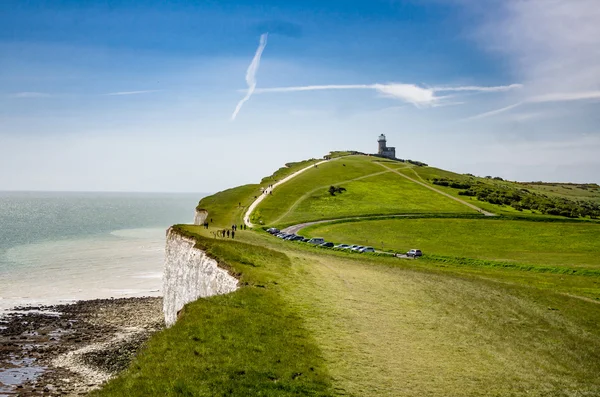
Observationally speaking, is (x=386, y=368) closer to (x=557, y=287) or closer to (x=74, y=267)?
(x=557, y=287)

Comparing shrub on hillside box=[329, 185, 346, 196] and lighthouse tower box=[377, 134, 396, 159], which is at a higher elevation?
lighthouse tower box=[377, 134, 396, 159]

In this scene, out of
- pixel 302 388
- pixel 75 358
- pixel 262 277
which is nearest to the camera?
pixel 302 388

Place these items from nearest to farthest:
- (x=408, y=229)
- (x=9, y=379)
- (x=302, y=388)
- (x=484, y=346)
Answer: (x=302, y=388) < (x=484, y=346) < (x=9, y=379) < (x=408, y=229)

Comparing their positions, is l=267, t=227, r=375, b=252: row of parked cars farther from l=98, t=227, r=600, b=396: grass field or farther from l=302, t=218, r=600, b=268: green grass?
l=98, t=227, r=600, b=396: grass field

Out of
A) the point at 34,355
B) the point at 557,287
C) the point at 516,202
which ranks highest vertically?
the point at 516,202

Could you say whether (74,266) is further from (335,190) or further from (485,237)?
(485,237)

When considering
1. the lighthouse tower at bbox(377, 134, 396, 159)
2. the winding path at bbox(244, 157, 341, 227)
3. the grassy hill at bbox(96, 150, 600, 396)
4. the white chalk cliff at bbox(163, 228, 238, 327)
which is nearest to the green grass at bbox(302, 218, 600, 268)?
the grassy hill at bbox(96, 150, 600, 396)

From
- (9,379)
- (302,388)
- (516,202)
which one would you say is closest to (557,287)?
(302,388)
